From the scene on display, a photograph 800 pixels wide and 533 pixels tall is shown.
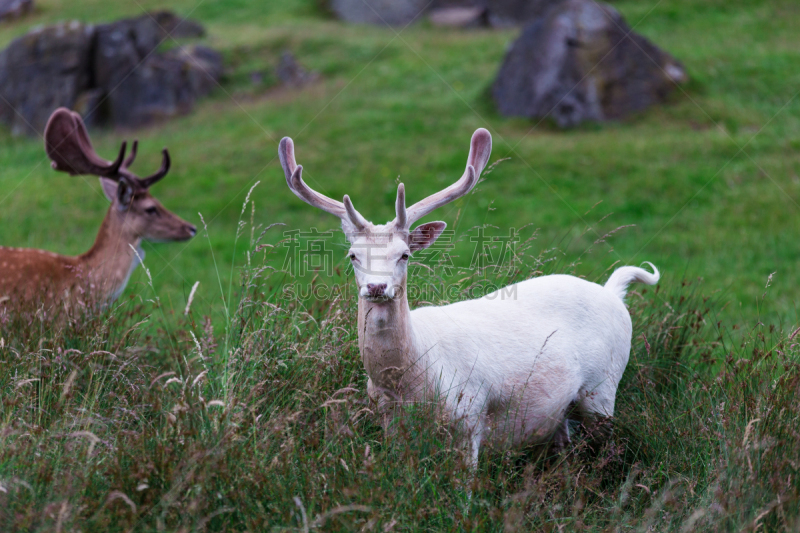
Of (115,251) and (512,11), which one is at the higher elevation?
(512,11)

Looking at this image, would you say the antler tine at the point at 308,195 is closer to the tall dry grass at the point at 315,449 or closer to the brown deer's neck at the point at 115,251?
the tall dry grass at the point at 315,449

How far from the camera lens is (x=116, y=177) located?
6824mm

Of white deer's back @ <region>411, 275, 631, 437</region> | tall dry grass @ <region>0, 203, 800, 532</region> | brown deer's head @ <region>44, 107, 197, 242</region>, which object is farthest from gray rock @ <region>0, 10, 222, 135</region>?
white deer's back @ <region>411, 275, 631, 437</region>

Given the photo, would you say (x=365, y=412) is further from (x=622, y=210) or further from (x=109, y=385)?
(x=622, y=210)

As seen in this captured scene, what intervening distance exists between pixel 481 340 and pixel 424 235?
2.36ft

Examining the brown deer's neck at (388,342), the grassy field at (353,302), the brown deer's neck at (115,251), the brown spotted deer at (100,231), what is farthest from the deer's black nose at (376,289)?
the brown deer's neck at (115,251)

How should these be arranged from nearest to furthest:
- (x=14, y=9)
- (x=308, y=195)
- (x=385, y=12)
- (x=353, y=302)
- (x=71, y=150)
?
(x=308, y=195)
(x=353, y=302)
(x=71, y=150)
(x=385, y=12)
(x=14, y=9)

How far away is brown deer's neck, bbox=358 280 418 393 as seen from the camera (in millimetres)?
3555

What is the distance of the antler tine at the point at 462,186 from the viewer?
3.75 m

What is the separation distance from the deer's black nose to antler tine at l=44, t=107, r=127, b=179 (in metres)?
4.27

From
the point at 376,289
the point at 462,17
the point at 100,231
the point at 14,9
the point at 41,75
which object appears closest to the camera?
the point at 376,289

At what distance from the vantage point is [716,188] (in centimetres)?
1178

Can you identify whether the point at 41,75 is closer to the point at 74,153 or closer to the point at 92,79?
the point at 92,79

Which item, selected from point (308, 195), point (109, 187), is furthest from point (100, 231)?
point (308, 195)
